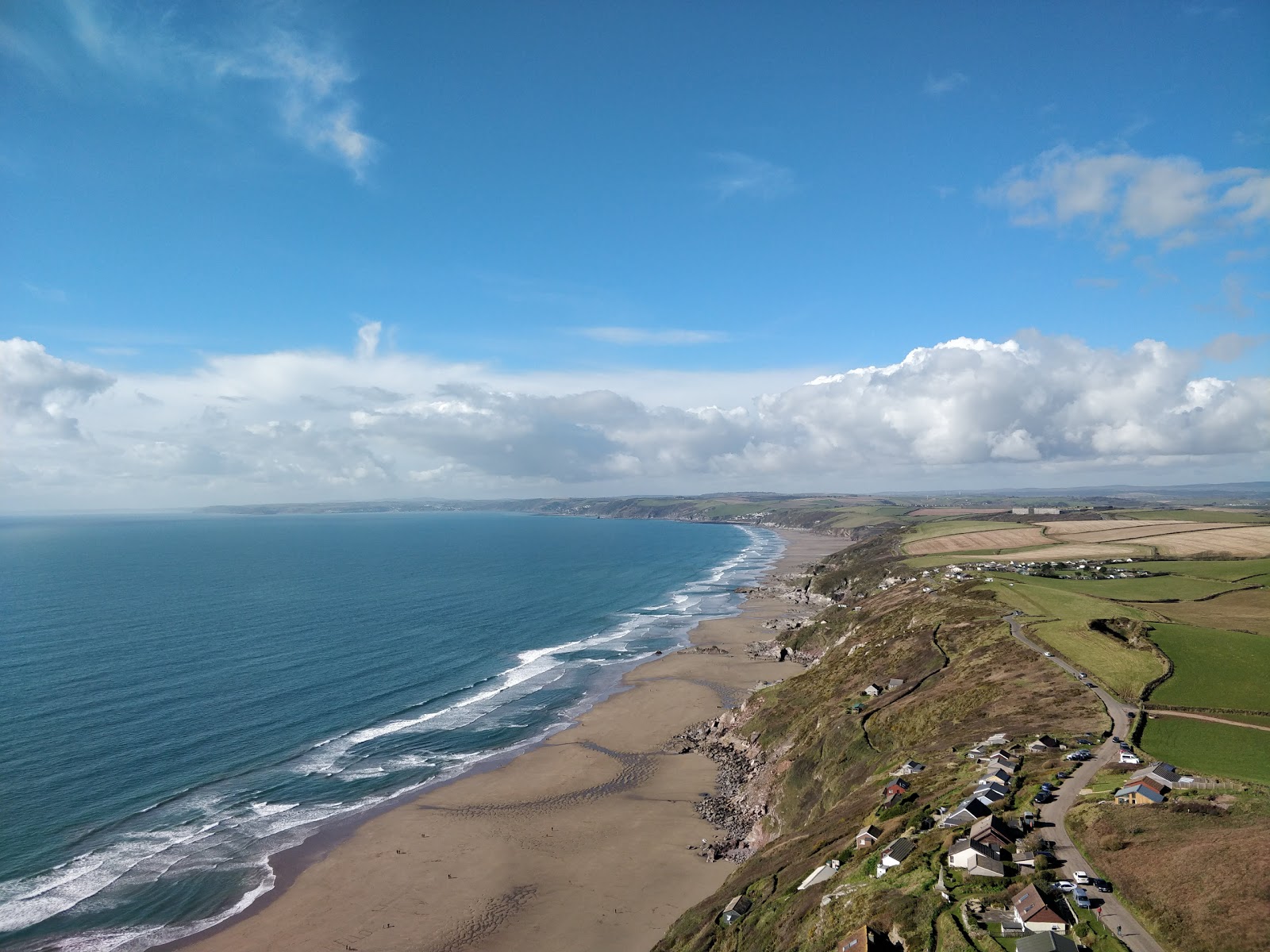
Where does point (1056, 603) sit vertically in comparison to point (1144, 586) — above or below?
above

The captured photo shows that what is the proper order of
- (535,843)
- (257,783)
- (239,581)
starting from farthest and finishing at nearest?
1. (239,581)
2. (257,783)
3. (535,843)

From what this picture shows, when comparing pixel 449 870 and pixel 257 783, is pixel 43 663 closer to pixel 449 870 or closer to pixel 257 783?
pixel 257 783

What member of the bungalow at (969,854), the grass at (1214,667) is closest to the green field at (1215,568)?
the grass at (1214,667)

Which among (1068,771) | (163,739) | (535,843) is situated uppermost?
(1068,771)

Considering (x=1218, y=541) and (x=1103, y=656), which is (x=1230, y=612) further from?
(x=1218, y=541)

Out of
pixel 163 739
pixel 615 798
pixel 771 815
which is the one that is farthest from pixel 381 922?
pixel 163 739

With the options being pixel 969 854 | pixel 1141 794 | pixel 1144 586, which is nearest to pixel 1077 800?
pixel 1141 794

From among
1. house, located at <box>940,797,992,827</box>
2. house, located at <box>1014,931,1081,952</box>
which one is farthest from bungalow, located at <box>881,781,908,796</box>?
house, located at <box>1014,931,1081,952</box>

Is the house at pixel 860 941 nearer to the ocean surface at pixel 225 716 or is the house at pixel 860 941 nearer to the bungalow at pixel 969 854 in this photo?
the bungalow at pixel 969 854
